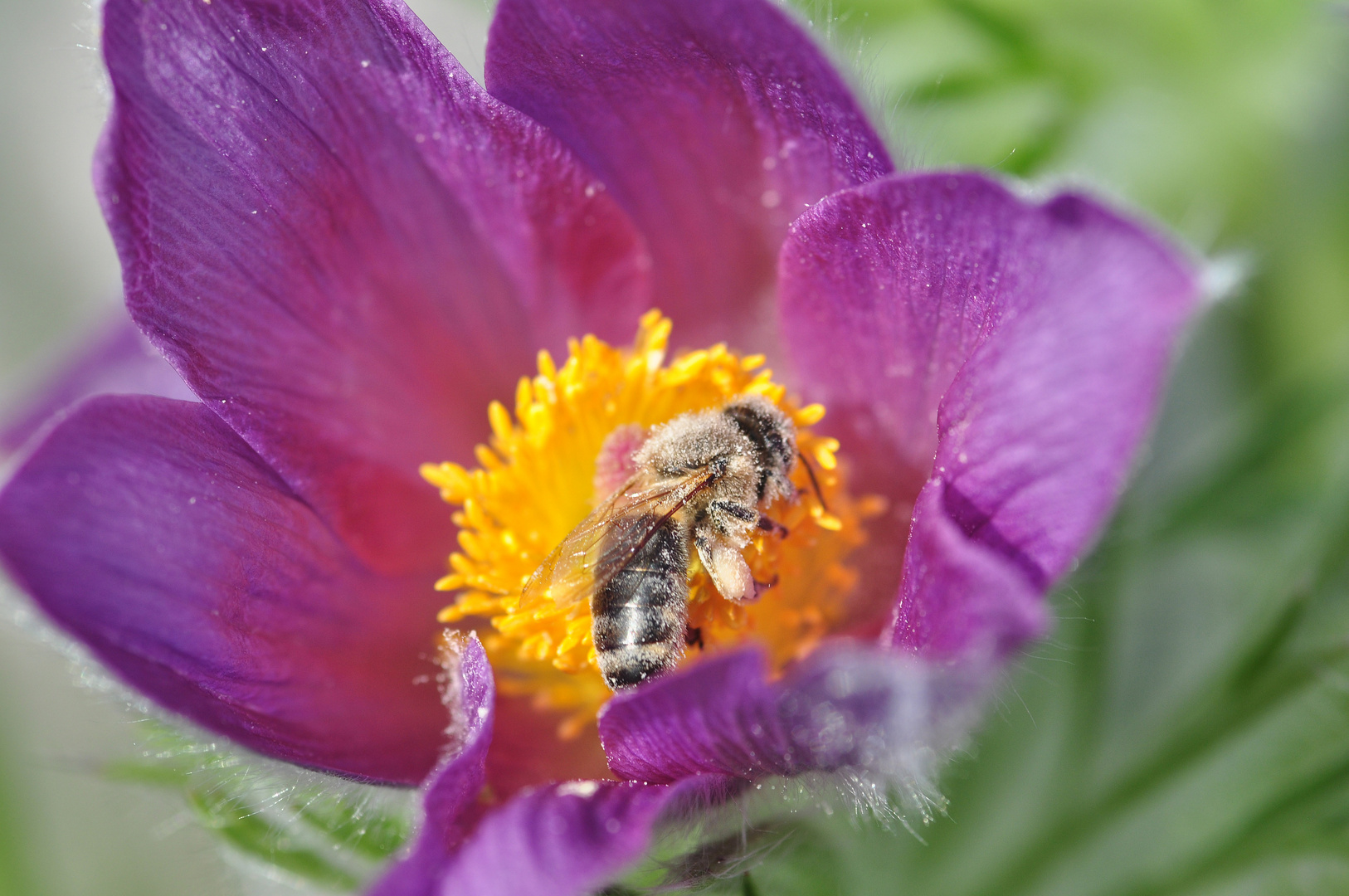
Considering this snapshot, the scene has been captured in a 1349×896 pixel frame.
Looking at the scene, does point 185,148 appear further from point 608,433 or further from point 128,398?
point 608,433

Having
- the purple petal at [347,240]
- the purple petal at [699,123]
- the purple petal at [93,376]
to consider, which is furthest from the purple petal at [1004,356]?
the purple petal at [93,376]

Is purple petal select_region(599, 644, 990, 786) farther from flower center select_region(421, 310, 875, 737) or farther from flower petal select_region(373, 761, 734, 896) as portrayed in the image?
flower center select_region(421, 310, 875, 737)

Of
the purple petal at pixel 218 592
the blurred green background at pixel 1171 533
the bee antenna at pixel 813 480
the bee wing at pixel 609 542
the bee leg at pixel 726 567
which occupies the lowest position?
the blurred green background at pixel 1171 533

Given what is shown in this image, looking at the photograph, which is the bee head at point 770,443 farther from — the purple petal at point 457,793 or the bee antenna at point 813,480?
the purple petal at point 457,793

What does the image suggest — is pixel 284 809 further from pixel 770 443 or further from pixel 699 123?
pixel 699 123

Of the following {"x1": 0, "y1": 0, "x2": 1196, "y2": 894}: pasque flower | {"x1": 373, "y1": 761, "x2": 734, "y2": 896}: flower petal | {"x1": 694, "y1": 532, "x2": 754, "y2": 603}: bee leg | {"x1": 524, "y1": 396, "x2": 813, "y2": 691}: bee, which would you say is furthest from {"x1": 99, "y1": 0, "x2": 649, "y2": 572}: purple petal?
{"x1": 373, "y1": 761, "x2": 734, "y2": 896}: flower petal

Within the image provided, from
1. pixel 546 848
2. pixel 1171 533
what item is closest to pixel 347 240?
pixel 546 848
